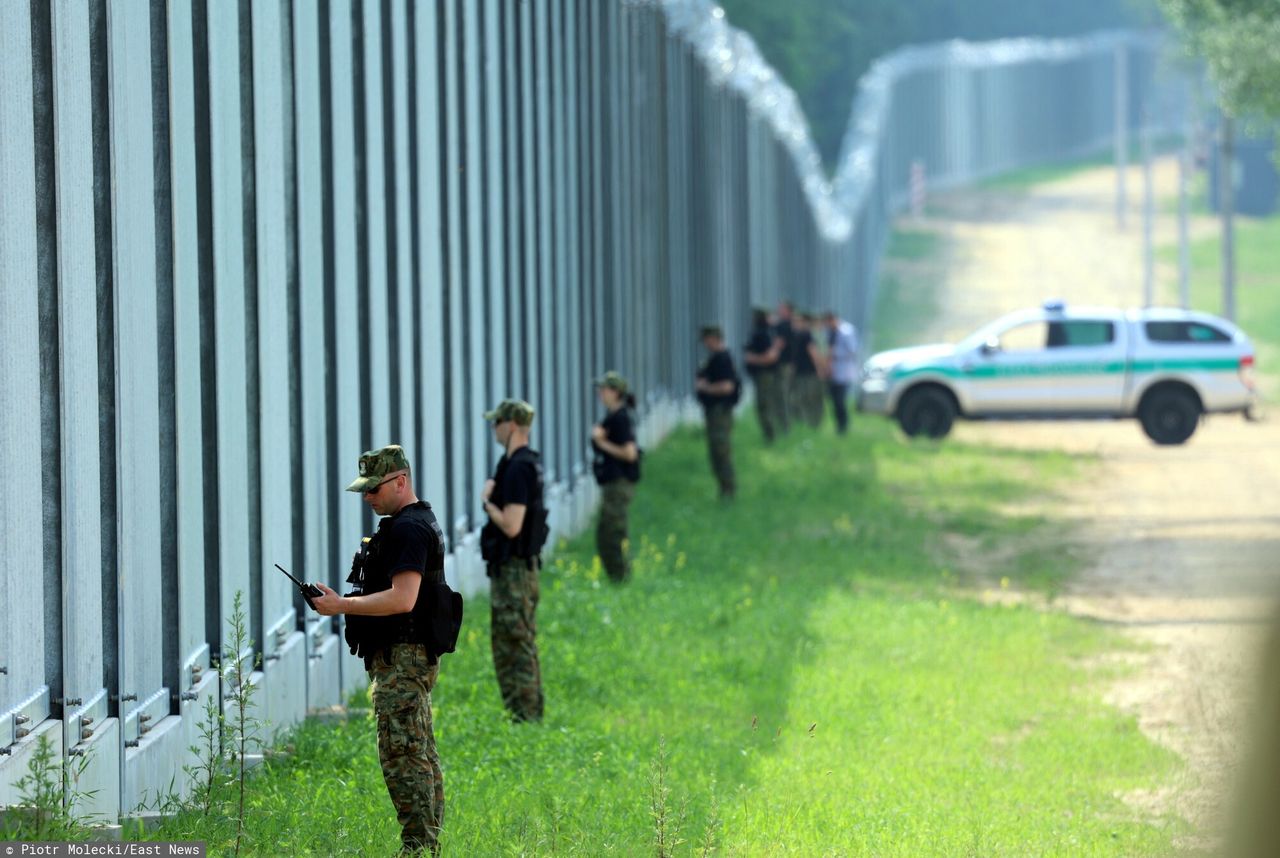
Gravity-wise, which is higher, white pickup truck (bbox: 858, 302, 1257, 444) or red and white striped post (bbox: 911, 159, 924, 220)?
red and white striped post (bbox: 911, 159, 924, 220)

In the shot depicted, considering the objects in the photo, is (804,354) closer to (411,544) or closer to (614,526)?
(614,526)

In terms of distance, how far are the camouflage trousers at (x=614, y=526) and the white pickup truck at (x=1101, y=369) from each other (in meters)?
13.4

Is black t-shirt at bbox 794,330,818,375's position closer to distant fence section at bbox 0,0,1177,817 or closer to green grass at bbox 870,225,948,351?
distant fence section at bbox 0,0,1177,817

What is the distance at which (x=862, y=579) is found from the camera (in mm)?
19156

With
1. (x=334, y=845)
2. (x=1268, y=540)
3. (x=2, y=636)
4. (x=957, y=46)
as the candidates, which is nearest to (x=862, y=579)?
(x=1268, y=540)

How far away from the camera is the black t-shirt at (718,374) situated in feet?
75.5

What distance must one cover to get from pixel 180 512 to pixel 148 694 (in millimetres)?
885

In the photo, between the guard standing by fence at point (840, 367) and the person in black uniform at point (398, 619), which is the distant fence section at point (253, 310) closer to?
the person in black uniform at point (398, 619)

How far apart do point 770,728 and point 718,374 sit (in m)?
10.4

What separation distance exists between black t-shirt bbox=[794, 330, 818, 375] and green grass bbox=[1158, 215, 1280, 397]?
63.5ft

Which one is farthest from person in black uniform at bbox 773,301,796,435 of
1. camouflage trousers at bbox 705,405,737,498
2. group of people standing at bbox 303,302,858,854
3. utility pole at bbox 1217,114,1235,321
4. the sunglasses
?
utility pole at bbox 1217,114,1235,321

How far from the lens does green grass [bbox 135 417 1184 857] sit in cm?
1012

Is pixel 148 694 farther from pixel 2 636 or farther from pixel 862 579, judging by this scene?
pixel 862 579

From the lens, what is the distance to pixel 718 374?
907 inches
